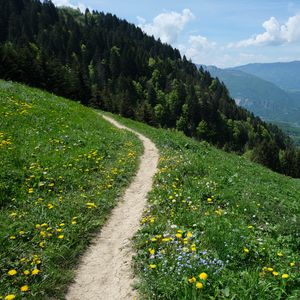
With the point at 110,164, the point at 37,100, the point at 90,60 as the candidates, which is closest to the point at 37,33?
the point at 90,60

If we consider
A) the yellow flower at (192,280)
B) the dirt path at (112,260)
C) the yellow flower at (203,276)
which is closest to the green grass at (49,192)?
the dirt path at (112,260)

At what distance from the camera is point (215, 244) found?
7.66 meters

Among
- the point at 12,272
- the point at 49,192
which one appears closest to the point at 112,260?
the point at 12,272

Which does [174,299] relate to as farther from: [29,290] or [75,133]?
[75,133]

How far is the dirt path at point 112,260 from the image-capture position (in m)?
6.74

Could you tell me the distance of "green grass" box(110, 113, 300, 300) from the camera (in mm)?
6250

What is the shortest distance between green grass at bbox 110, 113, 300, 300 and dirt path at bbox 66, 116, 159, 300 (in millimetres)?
343

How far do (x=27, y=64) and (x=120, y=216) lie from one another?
50.0 m

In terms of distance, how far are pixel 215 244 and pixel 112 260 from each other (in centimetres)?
252

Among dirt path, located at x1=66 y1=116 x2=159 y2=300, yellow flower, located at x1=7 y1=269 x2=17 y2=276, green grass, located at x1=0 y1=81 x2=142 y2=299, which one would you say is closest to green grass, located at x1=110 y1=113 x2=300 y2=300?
dirt path, located at x1=66 y1=116 x2=159 y2=300

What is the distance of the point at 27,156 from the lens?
1323 cm

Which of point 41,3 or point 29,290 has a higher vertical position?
point 41,3

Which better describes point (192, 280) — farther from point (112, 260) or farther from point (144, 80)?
point (144, 80)

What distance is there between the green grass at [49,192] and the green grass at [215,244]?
1.74 metres
